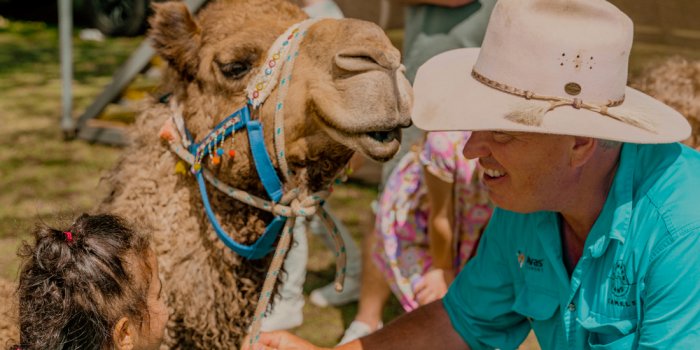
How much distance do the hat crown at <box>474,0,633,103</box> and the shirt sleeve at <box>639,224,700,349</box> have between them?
46cm

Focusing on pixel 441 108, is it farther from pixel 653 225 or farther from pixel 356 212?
pixel 356 212

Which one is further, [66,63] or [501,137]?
[66,63]

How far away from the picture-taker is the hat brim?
241cm

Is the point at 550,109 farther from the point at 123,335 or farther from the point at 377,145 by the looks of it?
the point at 123,335

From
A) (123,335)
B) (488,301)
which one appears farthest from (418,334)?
(123,335)

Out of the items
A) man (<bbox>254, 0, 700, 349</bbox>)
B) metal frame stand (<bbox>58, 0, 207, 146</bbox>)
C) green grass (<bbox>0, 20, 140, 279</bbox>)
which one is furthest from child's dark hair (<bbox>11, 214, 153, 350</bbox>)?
metal frame stand (<bbox>58, 0, 207, 146</bbox>)

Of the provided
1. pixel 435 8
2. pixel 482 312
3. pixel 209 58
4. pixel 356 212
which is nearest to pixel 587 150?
pixel 482 312

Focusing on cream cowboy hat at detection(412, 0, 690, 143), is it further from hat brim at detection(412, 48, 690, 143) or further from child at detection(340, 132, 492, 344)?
child at detection(340, 132, 492, 344)

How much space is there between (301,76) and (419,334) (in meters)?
1.02

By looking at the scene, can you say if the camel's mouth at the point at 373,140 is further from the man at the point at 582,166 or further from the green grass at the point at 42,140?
the green grass at the point at 42,140

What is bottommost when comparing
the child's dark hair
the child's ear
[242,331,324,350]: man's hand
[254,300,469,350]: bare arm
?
[254,300,469,350]: bare arm

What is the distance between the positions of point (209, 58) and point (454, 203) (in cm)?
154

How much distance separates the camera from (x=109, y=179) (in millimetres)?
3174

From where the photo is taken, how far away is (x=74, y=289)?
2191 millimetres
